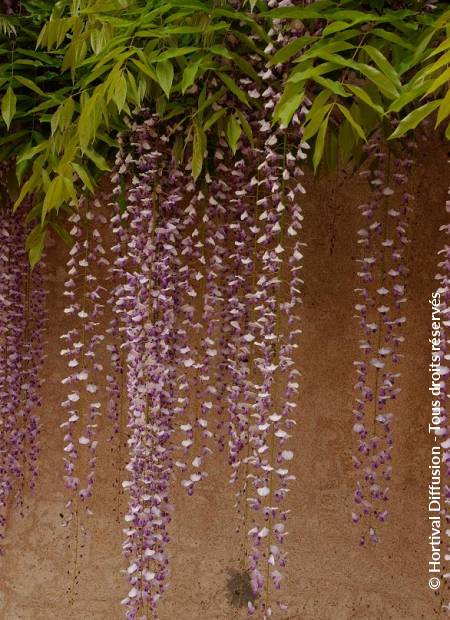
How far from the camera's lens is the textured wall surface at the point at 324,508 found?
82.4 inches

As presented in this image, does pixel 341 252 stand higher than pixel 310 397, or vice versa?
pixel 341 252

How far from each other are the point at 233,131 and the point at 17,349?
991 millimetres

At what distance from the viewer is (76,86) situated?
1.81 metres

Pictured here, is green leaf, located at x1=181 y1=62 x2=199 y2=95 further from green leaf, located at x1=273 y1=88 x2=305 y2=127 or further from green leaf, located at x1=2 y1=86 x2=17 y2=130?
green leaf, located at x1=2 y1=86 x2=17 y2=130

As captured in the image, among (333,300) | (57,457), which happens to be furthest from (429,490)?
(57,457)

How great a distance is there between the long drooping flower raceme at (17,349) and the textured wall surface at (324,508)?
0.69 feet

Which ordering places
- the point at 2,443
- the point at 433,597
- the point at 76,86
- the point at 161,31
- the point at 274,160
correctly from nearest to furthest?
the point at 161,31, the point at 274,160, the point at 76,86, the point at 433,597, the point at 2,443

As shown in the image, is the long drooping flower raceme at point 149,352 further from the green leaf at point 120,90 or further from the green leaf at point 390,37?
the green leaf at point 390,37

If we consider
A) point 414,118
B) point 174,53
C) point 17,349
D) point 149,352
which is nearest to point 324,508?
point 149,352

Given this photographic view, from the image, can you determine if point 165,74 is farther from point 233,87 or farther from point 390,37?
point 390,37

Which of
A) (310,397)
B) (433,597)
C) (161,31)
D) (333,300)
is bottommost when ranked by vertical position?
(433,597)

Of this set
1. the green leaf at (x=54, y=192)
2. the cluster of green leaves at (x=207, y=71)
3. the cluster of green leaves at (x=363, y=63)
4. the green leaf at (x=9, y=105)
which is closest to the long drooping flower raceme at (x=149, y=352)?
the cluster of green leaves at (x=207, y=71)

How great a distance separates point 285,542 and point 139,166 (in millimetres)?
1126

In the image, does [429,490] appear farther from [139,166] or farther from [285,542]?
[139,166]
